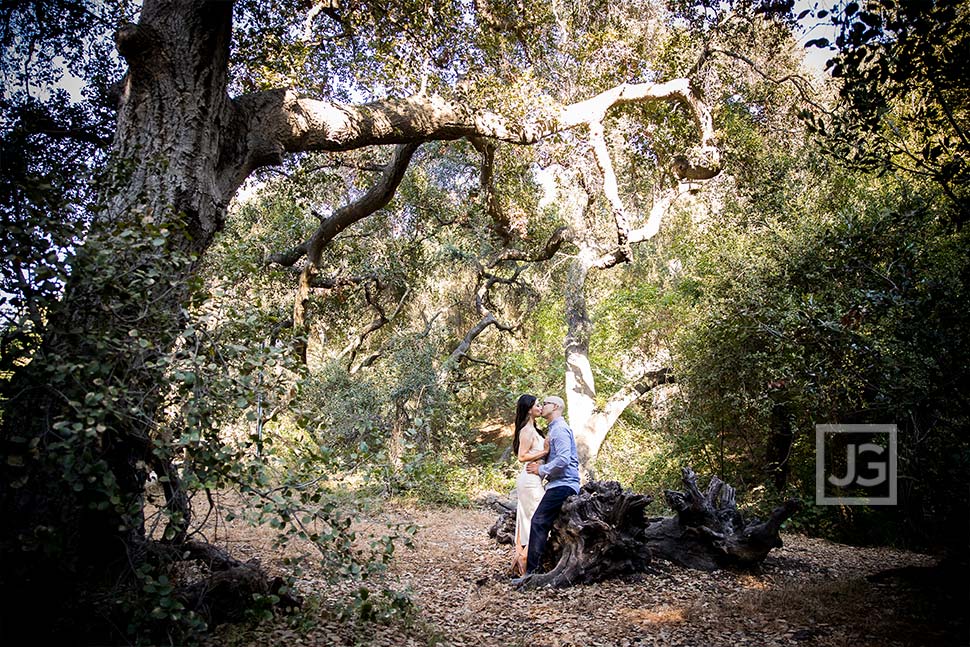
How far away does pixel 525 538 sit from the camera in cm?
579

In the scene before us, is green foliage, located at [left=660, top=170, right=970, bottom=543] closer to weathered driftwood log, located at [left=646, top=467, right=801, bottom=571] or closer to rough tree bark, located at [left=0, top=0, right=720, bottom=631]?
weathered driftwood log, located at [left=646, top=467, right=801, bottom=571]

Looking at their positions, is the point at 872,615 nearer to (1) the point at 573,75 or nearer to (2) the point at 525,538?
(2) the point at 525,538

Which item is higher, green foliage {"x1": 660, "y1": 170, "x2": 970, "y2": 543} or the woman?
green foliage {"x1": 660, "y1": 170, "x2": 970, "y2": 543}

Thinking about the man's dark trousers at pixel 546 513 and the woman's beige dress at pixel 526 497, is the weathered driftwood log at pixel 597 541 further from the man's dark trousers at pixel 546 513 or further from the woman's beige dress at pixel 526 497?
the woman's beige dress at pixel 526 497

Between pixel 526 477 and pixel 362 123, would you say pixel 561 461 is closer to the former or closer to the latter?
pixel 526 477

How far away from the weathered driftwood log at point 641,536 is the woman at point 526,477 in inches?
10.8

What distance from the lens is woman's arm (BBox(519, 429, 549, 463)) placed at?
233 inches

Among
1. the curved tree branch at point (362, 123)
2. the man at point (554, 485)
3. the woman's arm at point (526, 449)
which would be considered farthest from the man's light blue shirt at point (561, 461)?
the curved tree branch at point (362, 123)

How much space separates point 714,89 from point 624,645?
9.29 m

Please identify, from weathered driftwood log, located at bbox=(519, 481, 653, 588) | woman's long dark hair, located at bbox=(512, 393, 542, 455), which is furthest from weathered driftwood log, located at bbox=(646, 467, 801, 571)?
woman's long dark hair, located at bbox=(512, 393, 542, 455)

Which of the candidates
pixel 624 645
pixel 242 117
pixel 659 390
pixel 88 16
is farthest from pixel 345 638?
pixel 659 390

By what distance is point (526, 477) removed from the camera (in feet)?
19.6

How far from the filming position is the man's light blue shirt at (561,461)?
18.5 ft

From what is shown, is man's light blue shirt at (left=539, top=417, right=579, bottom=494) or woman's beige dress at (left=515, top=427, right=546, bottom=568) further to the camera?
woman's beige dress at (left=515, top=427, right=546, bottom=568)
